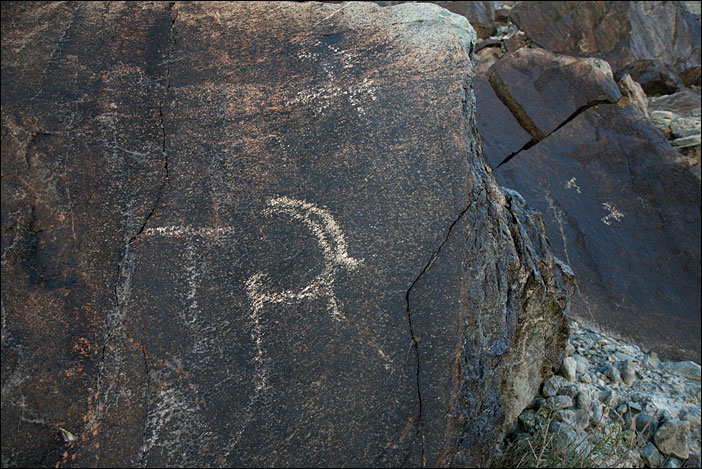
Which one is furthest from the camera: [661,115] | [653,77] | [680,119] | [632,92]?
[653,77]

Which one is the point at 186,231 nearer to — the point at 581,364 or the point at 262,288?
the point at 262,288

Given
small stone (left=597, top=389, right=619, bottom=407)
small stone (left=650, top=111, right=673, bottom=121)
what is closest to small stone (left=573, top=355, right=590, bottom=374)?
small stone (left=597, top=389, right=619, bottom=407)

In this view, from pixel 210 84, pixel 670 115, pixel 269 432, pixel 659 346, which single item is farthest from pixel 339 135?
pixel 670 115

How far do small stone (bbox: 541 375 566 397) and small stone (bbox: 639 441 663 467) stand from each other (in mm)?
382

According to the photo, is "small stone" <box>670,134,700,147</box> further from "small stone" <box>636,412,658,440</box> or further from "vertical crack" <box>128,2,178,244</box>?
"vertical crack" <box>128,2,178,244</box>

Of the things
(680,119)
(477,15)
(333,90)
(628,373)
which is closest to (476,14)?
(477,15)

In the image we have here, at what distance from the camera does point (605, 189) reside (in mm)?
3377

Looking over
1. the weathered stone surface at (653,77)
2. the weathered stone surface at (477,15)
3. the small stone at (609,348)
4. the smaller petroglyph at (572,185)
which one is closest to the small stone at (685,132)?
the weathered stone surface at (653,77)

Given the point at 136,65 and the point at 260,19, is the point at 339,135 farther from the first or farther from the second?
the point at 136,65

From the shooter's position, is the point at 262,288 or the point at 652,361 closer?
the point at 262,288

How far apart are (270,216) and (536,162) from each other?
260cm

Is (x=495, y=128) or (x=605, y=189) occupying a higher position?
(x=495, y=128)

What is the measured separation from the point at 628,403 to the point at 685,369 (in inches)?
25.6

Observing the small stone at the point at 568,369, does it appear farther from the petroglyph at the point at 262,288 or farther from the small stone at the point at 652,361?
the petroglyph at the point at 262,288
